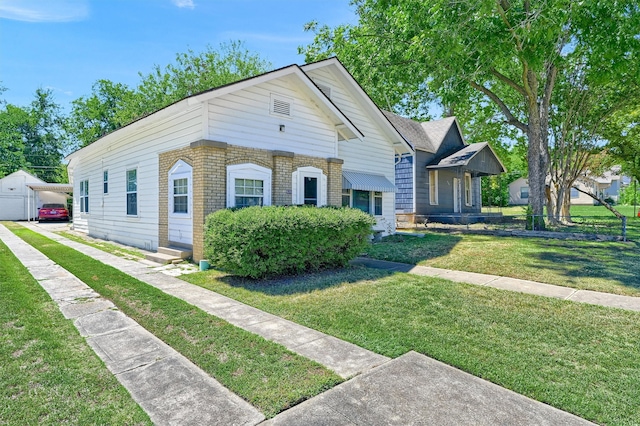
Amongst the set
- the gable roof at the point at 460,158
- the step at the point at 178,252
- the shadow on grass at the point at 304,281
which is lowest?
the shadow on grass at the point at 304,281

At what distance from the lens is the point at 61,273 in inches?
320

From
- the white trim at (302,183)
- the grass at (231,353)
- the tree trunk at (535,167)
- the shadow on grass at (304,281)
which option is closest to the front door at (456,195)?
the tree trunk at (535,167)

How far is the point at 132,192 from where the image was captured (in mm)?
12656

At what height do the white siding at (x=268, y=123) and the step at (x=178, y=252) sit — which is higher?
the white siding at (x=268, y=123)

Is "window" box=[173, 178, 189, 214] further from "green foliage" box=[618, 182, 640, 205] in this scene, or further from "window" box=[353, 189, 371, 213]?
"green foliage" box=[618, 182, 640, 205]

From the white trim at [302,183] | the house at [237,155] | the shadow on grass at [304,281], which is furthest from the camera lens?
the white trim at [302,183]

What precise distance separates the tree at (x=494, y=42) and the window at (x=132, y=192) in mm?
10402

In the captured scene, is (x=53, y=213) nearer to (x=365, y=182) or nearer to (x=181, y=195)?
(x=181, y=195)

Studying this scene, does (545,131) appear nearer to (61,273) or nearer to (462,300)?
(462,300)

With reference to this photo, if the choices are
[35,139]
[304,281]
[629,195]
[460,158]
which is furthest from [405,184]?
[35,139]

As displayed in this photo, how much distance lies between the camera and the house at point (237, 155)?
899cm

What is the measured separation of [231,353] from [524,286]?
5.73 metres

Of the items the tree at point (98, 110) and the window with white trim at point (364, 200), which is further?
the tree at point (98, 110)

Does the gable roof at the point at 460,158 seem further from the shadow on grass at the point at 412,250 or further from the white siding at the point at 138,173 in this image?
the white siding at the point at 138,173
